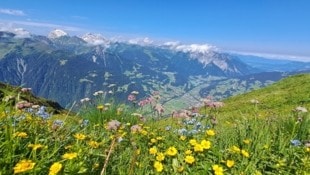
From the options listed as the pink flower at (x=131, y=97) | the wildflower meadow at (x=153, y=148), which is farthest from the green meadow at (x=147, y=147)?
the pink flower at (x=131, y=97)

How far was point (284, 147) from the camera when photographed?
8031 millimetres

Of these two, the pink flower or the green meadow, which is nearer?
the green meadow

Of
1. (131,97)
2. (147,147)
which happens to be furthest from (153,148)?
(131,97)

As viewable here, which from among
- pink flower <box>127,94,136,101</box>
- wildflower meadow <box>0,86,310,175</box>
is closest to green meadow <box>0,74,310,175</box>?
wildflower meadow <box>0,86,310,175</box>

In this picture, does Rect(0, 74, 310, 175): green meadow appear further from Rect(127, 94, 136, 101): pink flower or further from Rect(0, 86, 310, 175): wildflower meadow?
Rect(127, 94, 136, 101): pink flower

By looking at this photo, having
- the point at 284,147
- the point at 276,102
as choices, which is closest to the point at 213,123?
the point at 284,147

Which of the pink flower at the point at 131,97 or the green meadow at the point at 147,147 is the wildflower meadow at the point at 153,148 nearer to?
the green meadow at the point at 147,147

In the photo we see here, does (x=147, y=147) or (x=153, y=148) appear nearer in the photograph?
(x=153, y=148)

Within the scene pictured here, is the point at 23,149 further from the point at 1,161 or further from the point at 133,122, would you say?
the point at 133,122

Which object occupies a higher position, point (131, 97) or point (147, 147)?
point (131, 97)

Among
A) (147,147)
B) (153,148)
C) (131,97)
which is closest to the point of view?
(153,148)

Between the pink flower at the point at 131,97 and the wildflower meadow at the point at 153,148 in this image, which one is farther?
the pink flower at the point at 131,97

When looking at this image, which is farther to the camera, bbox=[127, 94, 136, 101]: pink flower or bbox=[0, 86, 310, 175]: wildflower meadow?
bbox=[127, 94, 136, 101]: pink flower

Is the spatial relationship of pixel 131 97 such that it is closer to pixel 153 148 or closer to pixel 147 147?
pixel 147 147
